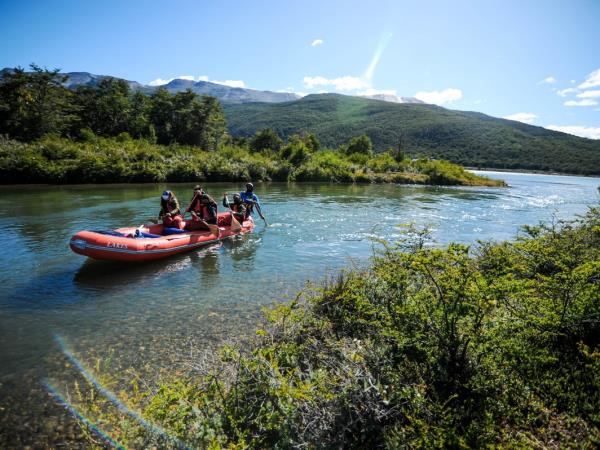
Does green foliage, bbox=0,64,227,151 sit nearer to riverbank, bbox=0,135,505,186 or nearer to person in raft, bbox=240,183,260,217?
riverbank, bbox=0,135,505,186

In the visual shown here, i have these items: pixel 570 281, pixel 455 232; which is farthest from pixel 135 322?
pixel 455 232

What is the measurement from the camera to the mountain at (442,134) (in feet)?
325

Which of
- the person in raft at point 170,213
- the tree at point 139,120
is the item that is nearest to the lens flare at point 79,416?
the person in raft at point 170,213

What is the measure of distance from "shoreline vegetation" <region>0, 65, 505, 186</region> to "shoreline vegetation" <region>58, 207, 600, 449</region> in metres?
27.9

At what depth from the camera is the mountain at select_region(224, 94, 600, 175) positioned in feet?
325

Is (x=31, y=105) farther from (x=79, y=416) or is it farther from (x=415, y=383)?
(x=415, y=383)

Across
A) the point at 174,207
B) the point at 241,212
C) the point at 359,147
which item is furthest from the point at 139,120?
the point at 174,207

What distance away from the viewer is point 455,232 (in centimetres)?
1427

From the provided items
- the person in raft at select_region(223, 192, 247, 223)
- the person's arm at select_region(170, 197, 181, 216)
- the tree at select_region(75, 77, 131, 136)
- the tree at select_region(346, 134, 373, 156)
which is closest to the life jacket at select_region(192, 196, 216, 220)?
the person's arm at select_region(170, 197, 181, 216)

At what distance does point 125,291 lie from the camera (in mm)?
7348

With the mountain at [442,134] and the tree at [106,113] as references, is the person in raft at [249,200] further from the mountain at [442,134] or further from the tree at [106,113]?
the mountain at [442,134]

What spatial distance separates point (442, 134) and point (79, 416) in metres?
127

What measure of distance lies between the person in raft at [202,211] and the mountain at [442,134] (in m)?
99.1

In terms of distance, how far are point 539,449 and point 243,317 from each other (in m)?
4.63
